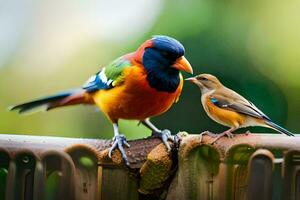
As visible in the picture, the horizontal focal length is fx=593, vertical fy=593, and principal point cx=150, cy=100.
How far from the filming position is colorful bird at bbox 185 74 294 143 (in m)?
1.86

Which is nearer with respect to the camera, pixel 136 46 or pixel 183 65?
pixel 183 65

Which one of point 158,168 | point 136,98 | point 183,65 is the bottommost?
point 158,168

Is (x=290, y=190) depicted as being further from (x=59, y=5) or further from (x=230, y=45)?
(x=59, y=5)

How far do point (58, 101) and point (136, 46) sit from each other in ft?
1.09

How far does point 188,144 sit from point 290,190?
34 centimetres

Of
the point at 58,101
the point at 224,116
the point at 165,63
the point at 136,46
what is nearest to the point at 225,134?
the point at 224,116

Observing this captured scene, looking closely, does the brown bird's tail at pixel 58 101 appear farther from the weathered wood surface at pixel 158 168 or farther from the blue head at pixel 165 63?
the blue head at pixel 165 63

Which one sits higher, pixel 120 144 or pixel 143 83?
pixel 143 83

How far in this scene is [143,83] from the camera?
6.18ft

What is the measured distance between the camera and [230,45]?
1.91 metres

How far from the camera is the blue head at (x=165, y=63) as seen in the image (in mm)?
1870

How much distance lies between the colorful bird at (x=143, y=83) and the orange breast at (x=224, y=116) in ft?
0.36

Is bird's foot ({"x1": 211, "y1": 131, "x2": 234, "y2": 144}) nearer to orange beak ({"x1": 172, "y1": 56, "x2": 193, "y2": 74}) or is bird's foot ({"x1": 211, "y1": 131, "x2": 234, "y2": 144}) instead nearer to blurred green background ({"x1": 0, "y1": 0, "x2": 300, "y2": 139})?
blurred green background ({"x1": 0, "y1": 0, "x2": 300, "y2": 139})

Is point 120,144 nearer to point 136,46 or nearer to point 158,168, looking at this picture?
point 158,168
